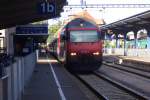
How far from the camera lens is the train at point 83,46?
105ft

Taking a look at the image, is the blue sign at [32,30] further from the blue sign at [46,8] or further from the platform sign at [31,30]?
the blue sign at [46,8]

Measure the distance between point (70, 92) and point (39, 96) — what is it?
2380mm

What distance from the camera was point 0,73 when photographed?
35.9 ft

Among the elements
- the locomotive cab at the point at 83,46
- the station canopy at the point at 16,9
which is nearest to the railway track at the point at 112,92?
the locomotive cab at the point at 83,46

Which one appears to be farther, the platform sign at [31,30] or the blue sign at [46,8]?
the platform sign at [31,30]

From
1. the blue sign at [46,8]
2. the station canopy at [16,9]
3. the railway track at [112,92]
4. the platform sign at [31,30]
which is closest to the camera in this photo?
the railway track at [112,92]

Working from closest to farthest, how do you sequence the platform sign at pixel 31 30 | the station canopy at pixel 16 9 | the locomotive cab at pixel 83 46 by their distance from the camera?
1. the station canopy at pixel 16 9
2. the locomotive cab at pixel 83 46
3. the platform sign at pixel 31 30

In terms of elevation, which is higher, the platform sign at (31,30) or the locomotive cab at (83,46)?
the platform sign at (31,30)

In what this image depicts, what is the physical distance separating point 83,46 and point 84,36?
0.73m

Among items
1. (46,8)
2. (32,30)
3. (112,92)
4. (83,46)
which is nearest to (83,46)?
(83,46)

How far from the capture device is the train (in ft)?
105

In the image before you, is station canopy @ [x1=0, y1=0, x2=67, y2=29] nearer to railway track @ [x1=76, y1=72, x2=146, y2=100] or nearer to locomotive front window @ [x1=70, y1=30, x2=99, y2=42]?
locomotive front window @ [x1=70, y1=30, x2=99, y2=42]

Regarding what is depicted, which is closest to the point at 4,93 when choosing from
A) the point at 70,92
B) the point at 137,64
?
the point at 70,92

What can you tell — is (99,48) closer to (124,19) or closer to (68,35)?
(68,35)
